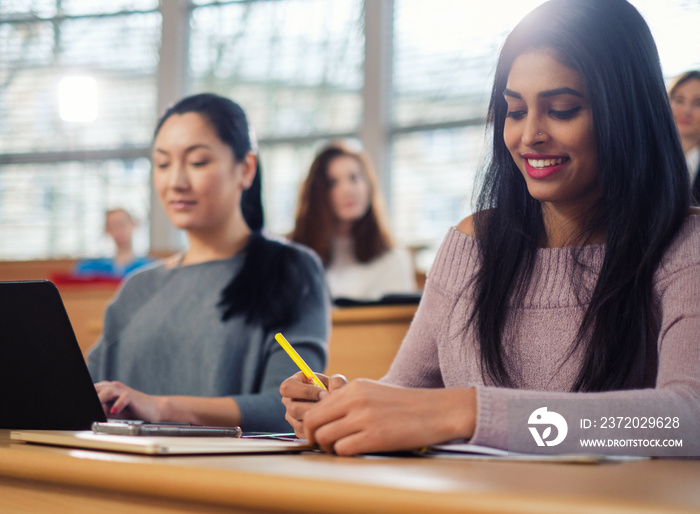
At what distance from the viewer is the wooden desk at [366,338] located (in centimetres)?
251

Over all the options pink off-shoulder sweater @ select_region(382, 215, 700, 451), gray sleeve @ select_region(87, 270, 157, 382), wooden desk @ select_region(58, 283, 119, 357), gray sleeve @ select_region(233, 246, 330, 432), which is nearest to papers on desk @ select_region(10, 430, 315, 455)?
pink off-shoulder sweater @ select_region(382, 215, 700, 451)

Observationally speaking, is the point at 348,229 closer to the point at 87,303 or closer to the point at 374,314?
the point at 374,314

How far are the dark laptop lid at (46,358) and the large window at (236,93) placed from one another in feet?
13.8

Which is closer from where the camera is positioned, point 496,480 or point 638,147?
point 496,480

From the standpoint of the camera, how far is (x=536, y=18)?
42.6 inches

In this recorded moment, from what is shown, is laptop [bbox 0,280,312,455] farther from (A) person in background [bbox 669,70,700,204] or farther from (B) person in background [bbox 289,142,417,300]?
(B) person in background [bbox 289,142,417,300]

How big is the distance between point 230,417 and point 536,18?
33.2 inches

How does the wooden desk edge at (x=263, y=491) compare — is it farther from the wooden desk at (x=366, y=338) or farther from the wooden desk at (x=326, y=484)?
the wooden desk at (x=366, y=338)

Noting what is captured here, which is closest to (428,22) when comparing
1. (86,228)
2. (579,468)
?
(86,228)

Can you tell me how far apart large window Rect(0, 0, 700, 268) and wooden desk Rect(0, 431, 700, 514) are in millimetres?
4413

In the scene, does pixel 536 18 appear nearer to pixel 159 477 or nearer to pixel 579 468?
pixel 579 468

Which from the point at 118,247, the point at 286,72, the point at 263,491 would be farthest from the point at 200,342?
the point at 286,72

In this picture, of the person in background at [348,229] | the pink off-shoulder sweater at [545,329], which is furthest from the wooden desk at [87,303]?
the pink off-shoulder sweater at [545,329]

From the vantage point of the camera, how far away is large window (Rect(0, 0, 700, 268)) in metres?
5.30
